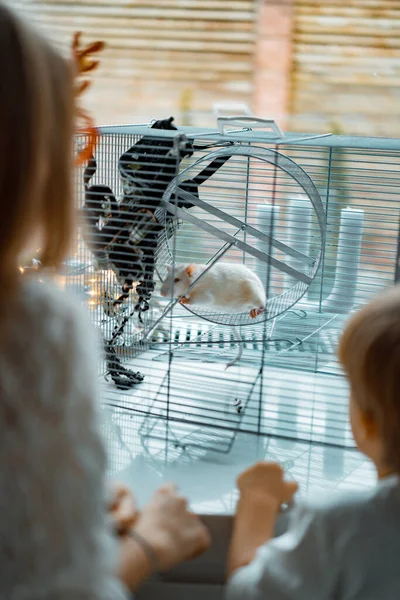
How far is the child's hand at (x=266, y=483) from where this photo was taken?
0.80 meters

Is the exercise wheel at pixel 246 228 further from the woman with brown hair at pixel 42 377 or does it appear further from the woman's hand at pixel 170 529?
the woman with brown hair at pixel 42 377

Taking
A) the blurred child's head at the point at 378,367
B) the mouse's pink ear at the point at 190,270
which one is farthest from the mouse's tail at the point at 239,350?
the blurred child's head at the point at 378,367

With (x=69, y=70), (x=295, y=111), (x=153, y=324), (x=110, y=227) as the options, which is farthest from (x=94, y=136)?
(x=295, y=111)

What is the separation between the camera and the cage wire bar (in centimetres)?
100

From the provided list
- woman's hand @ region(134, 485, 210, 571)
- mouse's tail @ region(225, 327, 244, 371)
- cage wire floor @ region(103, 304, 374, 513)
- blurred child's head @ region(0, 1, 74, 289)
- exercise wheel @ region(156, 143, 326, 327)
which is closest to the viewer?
blurred child's head @ region(0, 1, 74, 289)

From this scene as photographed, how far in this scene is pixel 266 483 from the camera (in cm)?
80

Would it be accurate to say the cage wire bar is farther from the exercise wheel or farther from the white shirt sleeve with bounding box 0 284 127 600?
the white shirt sleeve with bounding box 0 284 127 600

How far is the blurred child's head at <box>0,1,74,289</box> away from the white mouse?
1.38ft

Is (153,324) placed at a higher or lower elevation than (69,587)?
higher

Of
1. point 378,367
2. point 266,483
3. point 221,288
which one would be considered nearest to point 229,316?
point 221,288

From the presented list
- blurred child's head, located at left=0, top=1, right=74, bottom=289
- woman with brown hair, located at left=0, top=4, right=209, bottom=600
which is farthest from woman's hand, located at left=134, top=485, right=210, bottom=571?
blurred child's head, located at left=0, top=1, right=74, bottom=289

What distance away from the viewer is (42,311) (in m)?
0.57

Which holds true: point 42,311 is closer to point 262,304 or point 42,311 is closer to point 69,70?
point 69,70

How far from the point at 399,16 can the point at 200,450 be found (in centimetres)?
208
